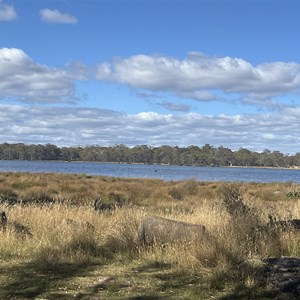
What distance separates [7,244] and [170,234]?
2.89 m

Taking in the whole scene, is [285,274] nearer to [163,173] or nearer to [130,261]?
[130,261]

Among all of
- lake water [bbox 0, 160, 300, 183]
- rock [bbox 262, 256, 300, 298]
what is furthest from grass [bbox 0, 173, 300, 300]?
lake water [bbox 0, 160, 300, 183]

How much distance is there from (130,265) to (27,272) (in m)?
1.56

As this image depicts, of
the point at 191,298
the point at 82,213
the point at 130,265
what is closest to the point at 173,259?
the point at 130,265

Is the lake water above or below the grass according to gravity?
below

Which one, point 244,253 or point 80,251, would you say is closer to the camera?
point 244,253

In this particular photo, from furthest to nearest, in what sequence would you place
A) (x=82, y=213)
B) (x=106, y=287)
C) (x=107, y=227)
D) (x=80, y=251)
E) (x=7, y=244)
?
(x=82, y=213) < (x=107, y=227) < (x=7, y=244) < (x=80, y=251) < (x=106, y=287)

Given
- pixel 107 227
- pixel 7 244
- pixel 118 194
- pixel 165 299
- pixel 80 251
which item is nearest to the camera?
pixel 165 299

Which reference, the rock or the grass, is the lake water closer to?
the grass

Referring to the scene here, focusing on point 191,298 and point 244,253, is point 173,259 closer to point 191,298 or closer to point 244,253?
A: point 244,253

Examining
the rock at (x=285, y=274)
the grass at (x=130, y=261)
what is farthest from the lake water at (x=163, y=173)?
the rock at (x=285, y=274)

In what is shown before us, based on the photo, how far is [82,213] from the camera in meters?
12.4

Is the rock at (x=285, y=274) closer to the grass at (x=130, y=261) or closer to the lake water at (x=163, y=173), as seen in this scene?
the grass at (x=130, y=261)

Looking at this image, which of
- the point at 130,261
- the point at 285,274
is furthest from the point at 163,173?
the point at 285,274
